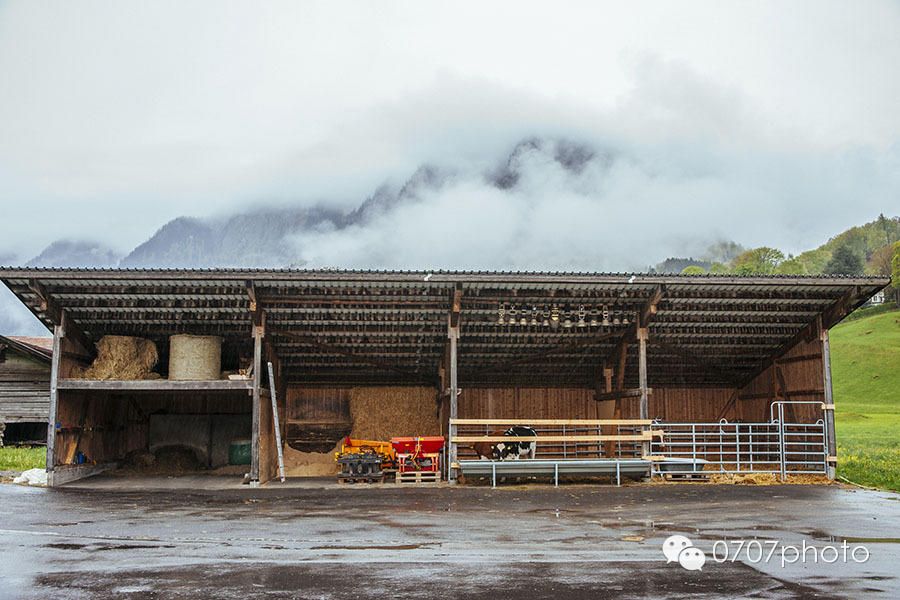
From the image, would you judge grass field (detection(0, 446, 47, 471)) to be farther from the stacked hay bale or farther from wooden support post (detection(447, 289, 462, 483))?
wooden support post (detection(447, 289, 462, 483))

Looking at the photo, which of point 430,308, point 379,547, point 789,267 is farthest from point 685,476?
point 789,267

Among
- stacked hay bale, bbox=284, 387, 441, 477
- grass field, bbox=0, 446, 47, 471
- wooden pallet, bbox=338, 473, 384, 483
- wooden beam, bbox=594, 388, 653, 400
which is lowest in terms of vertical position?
→ grass field, bbox=0, 446, 47, 471

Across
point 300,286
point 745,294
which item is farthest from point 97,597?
point 745,294

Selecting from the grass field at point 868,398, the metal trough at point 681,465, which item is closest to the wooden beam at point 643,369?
the metal trough at point 681,465

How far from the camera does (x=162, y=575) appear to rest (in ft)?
26.0

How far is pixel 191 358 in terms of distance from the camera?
1933 cm

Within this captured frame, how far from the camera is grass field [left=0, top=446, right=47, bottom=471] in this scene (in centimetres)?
2353

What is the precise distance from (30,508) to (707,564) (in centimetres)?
1156

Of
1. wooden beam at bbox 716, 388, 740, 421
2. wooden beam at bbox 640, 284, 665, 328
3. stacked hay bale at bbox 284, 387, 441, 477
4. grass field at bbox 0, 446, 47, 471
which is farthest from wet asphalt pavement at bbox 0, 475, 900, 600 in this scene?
wooden beam at bbox 716, 388, 740, 421

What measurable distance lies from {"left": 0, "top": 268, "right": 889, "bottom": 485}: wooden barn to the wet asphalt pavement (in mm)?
3607

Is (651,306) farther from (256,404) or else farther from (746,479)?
(256,404)

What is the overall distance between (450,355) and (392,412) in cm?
560

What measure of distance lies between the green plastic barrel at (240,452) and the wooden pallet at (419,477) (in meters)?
6.64

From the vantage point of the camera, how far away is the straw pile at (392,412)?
2488cm
